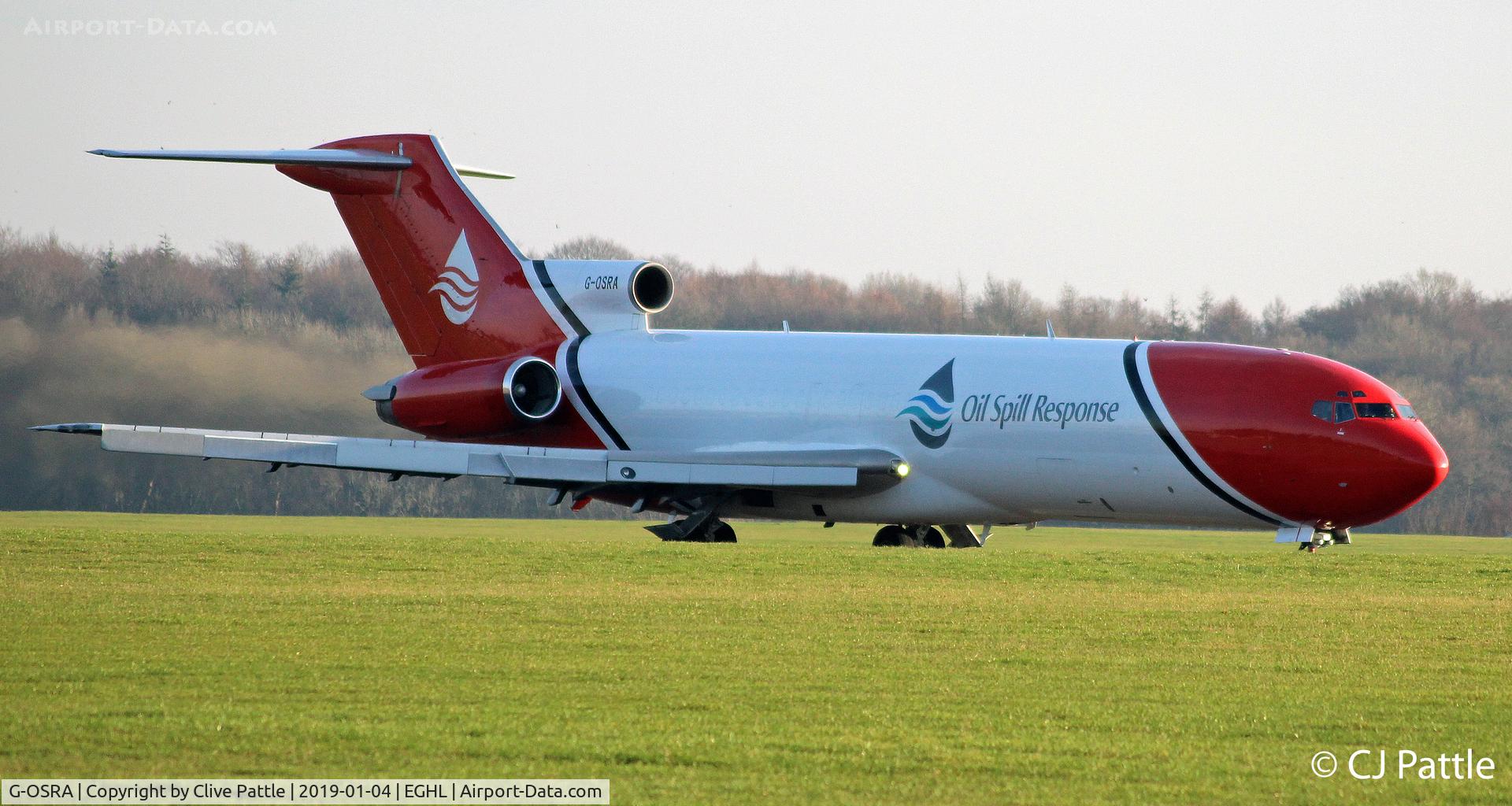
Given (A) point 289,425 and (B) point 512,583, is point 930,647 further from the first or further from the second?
(A) point 289,425

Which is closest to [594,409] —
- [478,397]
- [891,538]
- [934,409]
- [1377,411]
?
[478,397]

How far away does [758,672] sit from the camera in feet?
44.0

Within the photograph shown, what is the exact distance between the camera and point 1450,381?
203 ft

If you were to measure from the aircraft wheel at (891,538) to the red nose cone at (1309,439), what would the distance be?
561 cm

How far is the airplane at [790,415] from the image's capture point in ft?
88.9

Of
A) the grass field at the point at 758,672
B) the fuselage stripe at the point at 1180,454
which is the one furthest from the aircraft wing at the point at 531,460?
the grass field at the point at 758,672

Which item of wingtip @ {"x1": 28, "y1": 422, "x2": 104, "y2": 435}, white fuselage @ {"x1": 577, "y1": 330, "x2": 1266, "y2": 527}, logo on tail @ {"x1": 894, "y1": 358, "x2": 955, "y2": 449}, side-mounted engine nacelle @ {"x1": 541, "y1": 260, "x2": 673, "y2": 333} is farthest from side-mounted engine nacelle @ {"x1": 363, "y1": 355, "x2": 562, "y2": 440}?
logo on tail @ {"x1": 894, "y1": 358, "x2": 955, "y2": 449}

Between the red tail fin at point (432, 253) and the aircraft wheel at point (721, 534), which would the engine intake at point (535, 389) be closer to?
the red tail fin at point (432, 253)

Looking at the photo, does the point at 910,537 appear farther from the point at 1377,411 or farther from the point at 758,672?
the point at 758,672

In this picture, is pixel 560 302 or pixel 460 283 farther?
pixel 460 283

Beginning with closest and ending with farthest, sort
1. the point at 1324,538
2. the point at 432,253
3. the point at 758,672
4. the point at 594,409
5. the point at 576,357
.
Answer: the point at 758,672
the point at 1324,538
the point at 594,409
the point at 576,357
the point at 432,253

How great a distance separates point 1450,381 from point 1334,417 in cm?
3776

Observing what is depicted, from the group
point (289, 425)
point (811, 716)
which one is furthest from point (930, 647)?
point (289, 425)

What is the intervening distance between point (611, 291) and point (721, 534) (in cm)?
537
